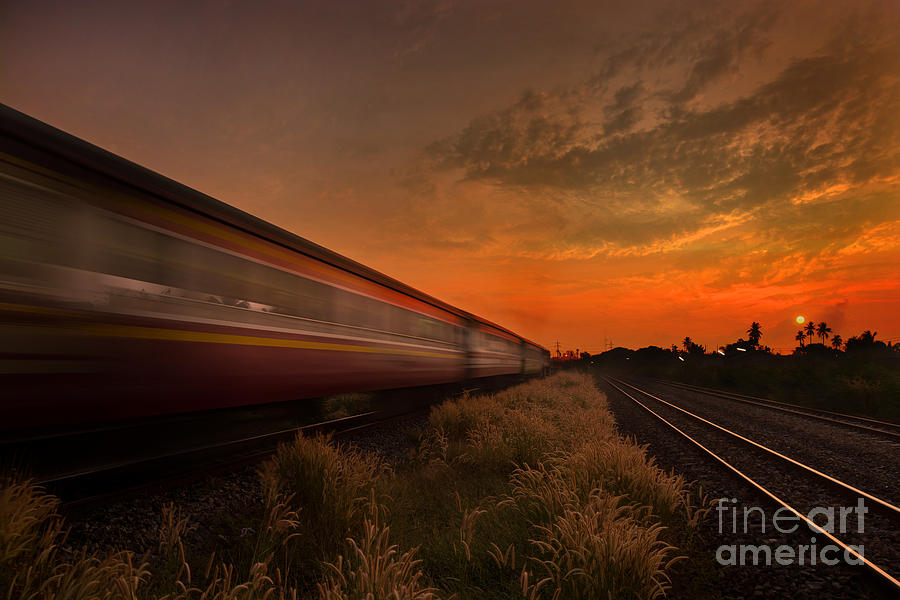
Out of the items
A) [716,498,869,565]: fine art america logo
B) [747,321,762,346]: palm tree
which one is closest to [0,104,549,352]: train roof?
A: [716,498,869,565]: fine art america logo

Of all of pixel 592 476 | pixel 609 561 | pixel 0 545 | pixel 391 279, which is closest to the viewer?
pixel 0 545

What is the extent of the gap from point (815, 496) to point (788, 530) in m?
1.90

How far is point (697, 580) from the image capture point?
341 centimetres

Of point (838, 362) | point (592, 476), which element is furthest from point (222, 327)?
point (838, 362)

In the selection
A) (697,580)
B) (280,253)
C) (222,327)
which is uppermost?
(280,253)

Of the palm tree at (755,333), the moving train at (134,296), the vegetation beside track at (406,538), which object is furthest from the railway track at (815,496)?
the palm tree at (755,333)

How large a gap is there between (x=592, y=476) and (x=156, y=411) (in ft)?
14.3

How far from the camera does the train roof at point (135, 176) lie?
3025 mm

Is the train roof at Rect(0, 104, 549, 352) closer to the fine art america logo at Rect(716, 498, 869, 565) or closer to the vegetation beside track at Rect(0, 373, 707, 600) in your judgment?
the vegetation beside track at Rect(0, 373, 707, 600)

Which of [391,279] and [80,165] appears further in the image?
[391,279]

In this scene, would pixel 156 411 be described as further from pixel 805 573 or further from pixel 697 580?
pixel 805 573

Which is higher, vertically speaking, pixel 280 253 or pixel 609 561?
pixel 280 253

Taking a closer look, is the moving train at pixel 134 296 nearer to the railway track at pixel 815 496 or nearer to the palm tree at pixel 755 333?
the railway track at pixel 815 496

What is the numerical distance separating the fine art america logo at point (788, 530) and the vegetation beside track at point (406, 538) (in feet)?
1.45
